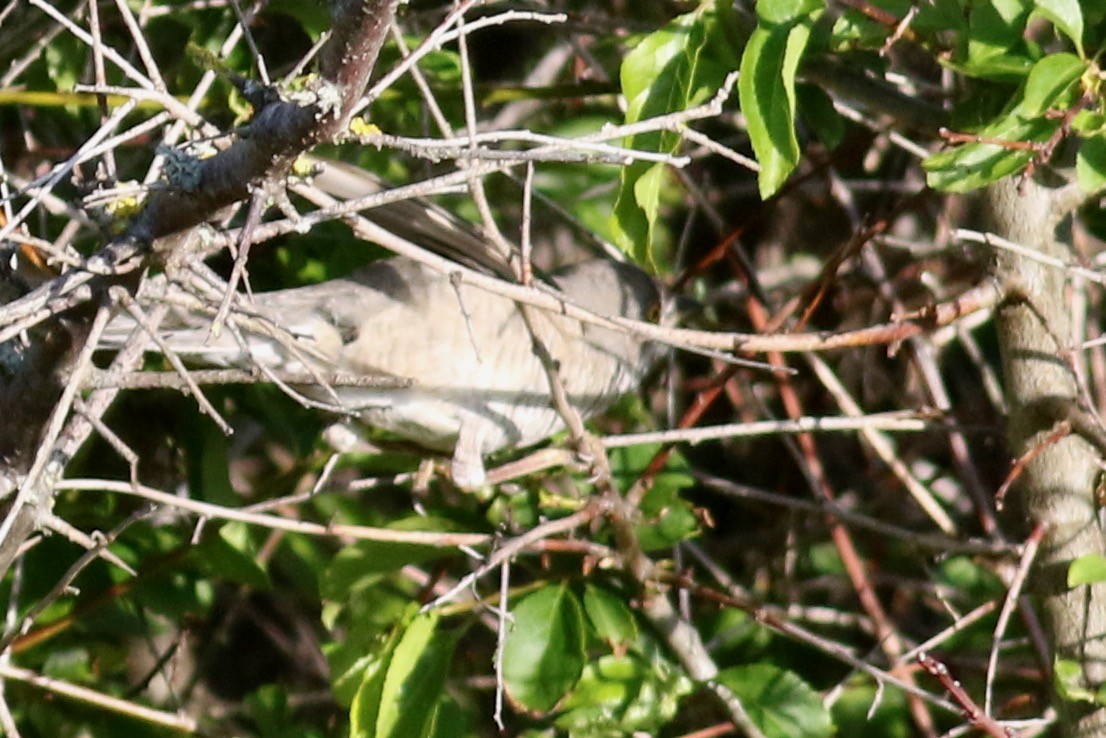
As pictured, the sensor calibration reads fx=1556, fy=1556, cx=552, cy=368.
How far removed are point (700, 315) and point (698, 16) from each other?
1545 millimetres

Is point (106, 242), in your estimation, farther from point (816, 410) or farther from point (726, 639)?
point (816, 410)

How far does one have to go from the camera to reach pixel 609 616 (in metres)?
2.70

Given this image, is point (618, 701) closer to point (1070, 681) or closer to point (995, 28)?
point (1070, 681)

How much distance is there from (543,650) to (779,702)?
458 mm

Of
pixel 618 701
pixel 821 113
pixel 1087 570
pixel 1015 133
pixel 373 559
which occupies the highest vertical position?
pixel 1015 133

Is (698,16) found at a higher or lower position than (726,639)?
higher

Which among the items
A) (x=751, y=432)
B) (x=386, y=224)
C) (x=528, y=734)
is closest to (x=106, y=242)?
(x=386, y=224)

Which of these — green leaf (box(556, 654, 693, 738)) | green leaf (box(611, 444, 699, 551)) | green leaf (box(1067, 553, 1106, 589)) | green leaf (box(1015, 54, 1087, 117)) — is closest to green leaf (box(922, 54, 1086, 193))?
green leaf (box(1015, 54, 1087, 117))

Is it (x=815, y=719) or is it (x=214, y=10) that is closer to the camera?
(x=815, y=719)

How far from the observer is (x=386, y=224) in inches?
110

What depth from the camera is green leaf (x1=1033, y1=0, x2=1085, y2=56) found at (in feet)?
7.15

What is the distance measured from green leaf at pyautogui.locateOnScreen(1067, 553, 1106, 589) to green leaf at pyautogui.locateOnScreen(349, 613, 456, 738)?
104cm

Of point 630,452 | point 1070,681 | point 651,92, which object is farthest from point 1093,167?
point 630,452

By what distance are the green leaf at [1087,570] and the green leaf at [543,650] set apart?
32.0 inches
